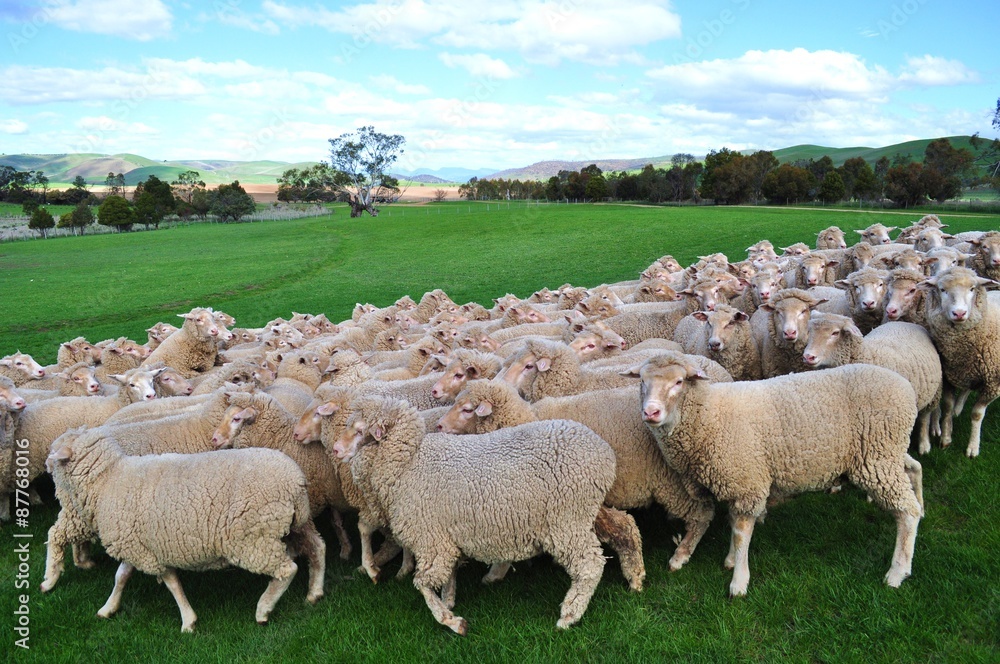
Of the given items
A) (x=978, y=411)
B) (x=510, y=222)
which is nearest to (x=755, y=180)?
(x=510, y=222)

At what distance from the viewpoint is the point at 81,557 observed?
550cm

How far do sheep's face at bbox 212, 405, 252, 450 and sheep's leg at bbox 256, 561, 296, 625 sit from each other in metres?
1.29

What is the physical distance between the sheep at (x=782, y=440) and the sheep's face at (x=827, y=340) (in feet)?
3.39

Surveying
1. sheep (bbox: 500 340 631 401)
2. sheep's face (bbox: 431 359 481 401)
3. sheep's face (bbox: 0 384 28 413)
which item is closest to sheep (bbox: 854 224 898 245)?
sheep (bbox: 500 340 631 401)

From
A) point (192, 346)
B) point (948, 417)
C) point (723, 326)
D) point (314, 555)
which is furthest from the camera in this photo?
point (192, 346)

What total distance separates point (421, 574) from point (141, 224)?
91.0m

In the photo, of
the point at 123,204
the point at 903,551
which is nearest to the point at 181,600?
the point at 903,551

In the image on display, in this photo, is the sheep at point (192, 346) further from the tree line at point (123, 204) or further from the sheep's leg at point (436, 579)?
the tree line at point (123, 204)

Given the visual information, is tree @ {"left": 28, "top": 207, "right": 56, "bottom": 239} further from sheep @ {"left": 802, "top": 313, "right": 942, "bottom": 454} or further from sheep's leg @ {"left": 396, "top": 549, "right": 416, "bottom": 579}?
sheep @ {"left": 802, "top": 313, "right": 942, "bottom": 454}

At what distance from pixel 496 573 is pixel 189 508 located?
222 centimetres

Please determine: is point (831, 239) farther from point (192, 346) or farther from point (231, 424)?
point (231, 424)

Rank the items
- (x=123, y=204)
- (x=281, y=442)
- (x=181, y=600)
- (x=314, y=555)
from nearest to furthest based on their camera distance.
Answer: (x=181, y=600), (x=314, y=555), (x=281, y=442), (x=123, y=204)

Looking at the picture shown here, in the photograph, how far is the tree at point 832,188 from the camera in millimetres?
64750

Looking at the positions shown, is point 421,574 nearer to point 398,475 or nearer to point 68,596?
point 398,475
